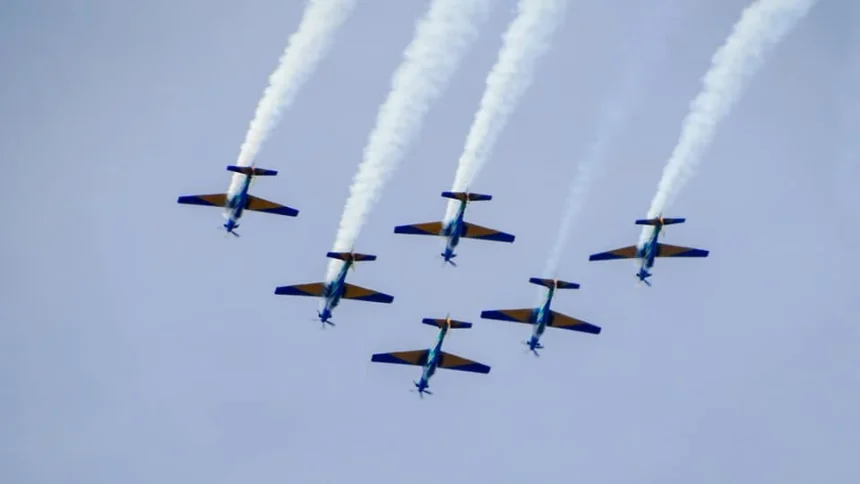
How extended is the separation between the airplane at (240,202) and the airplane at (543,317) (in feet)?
28.6

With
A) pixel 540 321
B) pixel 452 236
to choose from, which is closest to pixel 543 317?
pixel 540 321

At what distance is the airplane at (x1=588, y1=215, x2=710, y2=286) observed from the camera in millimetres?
Answer: 69188

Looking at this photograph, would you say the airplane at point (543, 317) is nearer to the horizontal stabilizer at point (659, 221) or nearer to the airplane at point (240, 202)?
the horizontal stabilizer at point (659, 221)

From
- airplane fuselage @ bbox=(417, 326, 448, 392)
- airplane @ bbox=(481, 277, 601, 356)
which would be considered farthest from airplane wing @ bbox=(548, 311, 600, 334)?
airplane fuselage @ bbox=(417, 326, 448, 392)

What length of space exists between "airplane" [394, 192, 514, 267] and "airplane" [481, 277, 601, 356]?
2.81 metres

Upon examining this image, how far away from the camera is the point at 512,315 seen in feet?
242

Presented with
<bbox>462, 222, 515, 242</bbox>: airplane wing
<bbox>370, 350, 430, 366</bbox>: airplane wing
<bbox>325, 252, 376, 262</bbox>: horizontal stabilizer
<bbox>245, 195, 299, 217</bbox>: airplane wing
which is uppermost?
<bbox>462, 222, 515, 242</bbox>: airplane wing

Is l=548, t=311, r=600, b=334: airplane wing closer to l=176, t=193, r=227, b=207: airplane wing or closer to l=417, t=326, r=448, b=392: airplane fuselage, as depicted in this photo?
l=417, t=326, r=448, b=392: airplane fuselage

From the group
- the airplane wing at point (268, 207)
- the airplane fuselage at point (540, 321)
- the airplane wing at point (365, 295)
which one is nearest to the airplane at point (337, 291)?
the airplane wing at point (365, 295)

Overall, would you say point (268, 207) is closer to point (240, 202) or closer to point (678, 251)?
point (240, 202)

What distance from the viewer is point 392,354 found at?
7438 cm

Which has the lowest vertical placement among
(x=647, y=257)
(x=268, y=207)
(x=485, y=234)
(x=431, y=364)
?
(x=431, y=364)

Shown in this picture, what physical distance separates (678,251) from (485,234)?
7399 millimetres

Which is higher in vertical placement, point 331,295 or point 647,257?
point 647,257
